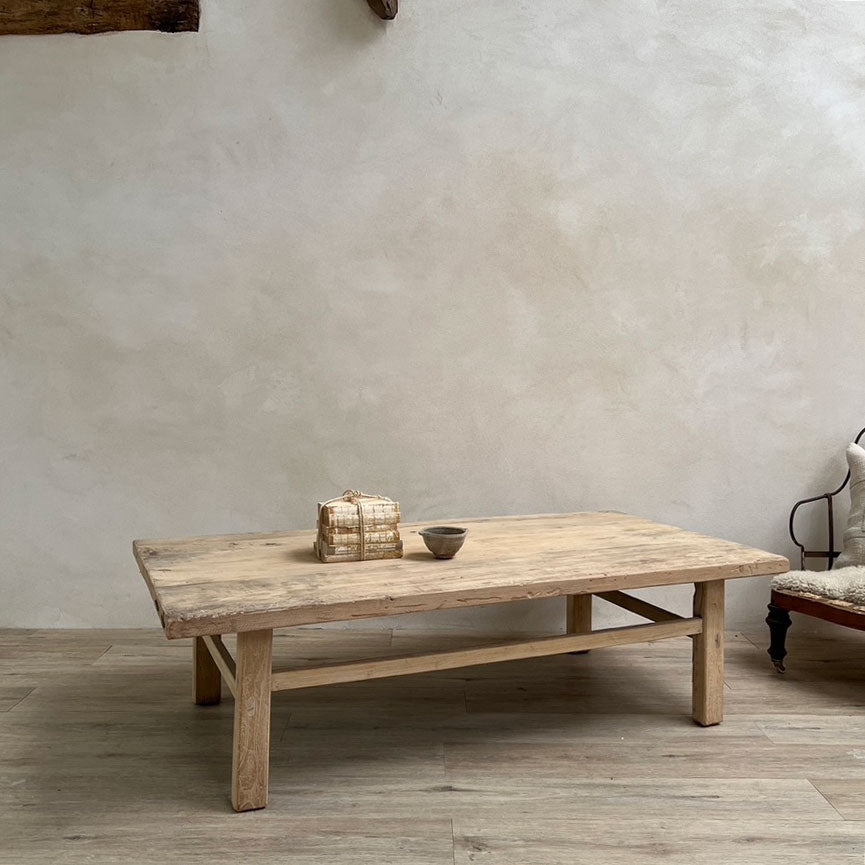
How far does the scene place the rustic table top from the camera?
201 cm

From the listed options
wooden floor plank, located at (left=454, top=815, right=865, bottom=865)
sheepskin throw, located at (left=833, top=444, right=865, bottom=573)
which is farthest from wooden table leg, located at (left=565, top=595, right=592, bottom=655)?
wooden floor plank, located at (left=454, top=815, right=865, bottom=865)

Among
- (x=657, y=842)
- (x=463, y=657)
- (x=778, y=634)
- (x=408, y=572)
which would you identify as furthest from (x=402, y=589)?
(x=778, y=634)

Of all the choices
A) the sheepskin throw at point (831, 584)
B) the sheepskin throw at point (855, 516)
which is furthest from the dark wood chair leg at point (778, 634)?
the sheepskin throw at point (855, 516)

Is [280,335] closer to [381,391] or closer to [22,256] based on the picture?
[381,391]

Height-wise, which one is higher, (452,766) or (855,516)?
(855,516)

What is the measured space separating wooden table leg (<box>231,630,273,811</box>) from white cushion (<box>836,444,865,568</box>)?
237 cm

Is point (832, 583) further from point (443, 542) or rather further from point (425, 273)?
point (425, 273)

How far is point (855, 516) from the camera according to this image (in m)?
3.36

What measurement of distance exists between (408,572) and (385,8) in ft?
7.68

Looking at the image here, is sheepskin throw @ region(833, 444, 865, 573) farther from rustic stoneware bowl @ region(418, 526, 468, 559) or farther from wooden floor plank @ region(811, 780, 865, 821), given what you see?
rustic stoneware bowl @ region(418, 526, 468, 559)

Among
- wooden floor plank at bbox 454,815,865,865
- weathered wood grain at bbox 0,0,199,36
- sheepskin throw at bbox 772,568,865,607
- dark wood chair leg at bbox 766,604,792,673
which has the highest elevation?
weathered wood grain at bbox 0,0,199,36

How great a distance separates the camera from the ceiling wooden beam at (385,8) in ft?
11.1

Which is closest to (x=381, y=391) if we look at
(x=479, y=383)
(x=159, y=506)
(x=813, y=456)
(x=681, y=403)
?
(x=479, y=383)

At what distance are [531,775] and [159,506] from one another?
6.65 feet
